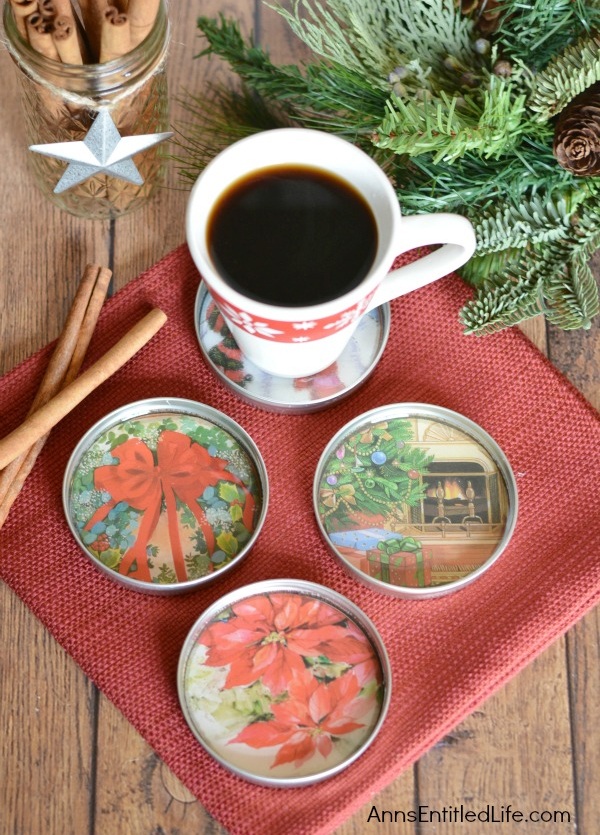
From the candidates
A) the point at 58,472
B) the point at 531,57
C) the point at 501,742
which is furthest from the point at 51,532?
the point at 531,57

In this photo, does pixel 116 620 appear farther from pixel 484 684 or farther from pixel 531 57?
pixel 531 57

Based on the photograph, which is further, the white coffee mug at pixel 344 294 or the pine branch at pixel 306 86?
the pine branch at pixel 306 86

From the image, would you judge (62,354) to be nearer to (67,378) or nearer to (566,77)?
(67,378)

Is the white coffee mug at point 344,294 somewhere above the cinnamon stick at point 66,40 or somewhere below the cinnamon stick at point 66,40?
below

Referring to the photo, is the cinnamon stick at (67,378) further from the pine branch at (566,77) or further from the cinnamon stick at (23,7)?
the pine branch at (566,77)

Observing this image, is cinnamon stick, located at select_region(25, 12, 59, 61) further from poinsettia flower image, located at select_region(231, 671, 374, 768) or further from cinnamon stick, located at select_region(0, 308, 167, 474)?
poinsettia flower image, located at select_region(231, 671, 374, 768)
